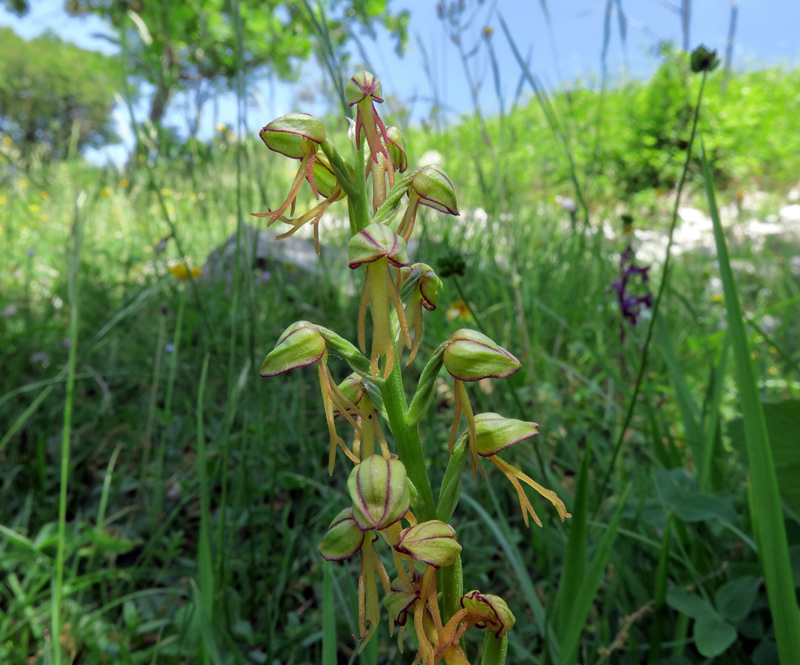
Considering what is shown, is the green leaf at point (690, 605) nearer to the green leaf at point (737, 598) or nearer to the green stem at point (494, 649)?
the green leaf at point (737, 598)

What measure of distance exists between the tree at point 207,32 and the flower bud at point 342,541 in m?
0.82

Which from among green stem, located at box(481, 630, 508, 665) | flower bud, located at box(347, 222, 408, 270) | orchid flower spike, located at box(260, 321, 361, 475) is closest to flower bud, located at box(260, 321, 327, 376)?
orchid flower spike, located at box(260, 321, 361, 475)

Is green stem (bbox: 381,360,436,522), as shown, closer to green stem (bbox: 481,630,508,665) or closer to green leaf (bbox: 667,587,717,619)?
green stem (bbox: 481,630,508,665)

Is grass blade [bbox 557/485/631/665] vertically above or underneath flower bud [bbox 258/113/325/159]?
underneath

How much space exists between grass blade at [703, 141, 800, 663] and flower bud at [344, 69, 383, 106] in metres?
0.45

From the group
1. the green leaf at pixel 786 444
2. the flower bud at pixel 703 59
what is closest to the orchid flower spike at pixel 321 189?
the flower bud at pixel 703 59

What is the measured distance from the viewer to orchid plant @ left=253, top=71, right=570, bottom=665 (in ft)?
1.64

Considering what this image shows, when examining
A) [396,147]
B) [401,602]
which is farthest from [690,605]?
[396,147]

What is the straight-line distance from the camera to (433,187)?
606 millimetres

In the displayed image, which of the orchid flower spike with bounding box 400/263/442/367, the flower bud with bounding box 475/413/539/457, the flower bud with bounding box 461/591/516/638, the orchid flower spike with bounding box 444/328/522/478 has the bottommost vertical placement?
the flower bud with bounding box 461/591/516/638

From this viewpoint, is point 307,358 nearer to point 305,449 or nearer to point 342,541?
point 342,541

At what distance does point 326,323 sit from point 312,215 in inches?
52.5

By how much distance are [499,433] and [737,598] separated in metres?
0.58

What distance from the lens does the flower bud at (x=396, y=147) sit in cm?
66
